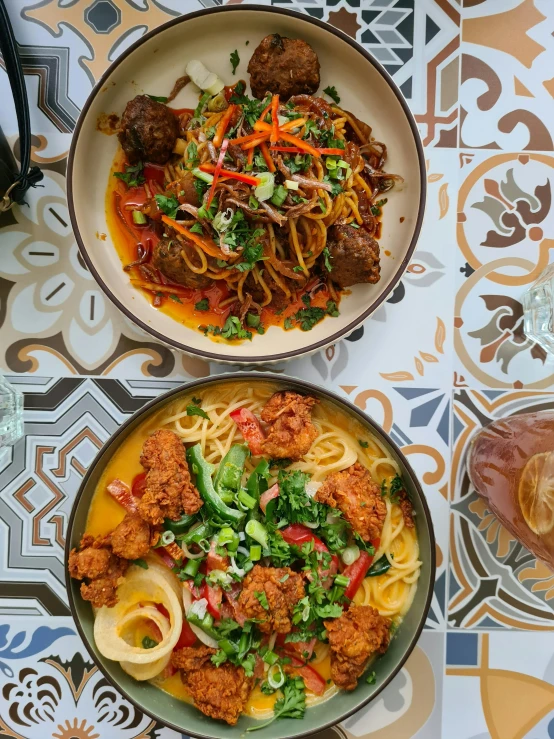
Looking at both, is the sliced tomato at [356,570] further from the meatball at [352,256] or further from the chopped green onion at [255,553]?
the meatball at [352,256]

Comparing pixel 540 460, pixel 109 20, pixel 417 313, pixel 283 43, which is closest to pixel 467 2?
pixel 283 43

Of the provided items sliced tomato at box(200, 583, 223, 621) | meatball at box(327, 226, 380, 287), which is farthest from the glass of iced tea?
sliced tomato at box(200, 583, 223, 621)

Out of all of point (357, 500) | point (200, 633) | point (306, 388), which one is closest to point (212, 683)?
point (200, 633)

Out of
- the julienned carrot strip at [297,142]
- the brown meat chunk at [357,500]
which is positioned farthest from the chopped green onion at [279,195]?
the brown meat chunk at [357,500]

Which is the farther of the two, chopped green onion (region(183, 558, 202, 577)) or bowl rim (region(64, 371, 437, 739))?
chopped green onion (region(183, 558, 202, 577))

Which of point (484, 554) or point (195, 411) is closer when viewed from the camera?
point (195, 411)

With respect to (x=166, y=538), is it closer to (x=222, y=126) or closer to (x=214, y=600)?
(x=214, y=600)

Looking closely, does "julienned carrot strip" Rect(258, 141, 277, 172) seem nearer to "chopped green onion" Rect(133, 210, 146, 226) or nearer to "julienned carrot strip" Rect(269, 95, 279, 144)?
"julienned carrot strip" Rect(269, 95, 279, 144)
